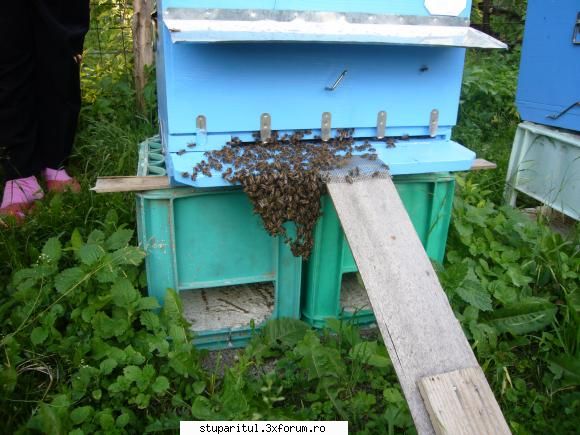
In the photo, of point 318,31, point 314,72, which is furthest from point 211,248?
point 318,31

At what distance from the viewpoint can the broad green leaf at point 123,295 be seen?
1.71 metres

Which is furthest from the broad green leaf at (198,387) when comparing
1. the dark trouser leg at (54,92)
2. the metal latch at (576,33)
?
the metal latch at (576,33)

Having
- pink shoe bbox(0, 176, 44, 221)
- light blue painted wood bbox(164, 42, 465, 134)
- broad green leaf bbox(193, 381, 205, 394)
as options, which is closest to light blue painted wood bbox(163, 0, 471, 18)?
light blue painted wood bbox(164, 42, 465, 134)

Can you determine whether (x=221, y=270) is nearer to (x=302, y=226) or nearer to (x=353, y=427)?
(x=302, y=226)

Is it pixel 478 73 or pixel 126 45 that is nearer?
pixel 126 45

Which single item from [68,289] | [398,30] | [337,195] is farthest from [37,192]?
[398,30]

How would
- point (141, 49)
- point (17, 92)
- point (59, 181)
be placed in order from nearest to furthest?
1. point (17, 92)
2. point (59, 181)
3. point (141, 49)

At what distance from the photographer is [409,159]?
175 centimetres

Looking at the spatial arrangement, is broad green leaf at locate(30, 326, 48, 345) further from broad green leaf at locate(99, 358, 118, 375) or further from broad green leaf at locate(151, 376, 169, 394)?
broad green leaf at locate(151, 376, 169, 394)

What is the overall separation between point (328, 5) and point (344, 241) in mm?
801

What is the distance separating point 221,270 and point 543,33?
2.01 metres

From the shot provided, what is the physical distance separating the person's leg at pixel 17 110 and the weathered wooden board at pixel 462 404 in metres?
1.92

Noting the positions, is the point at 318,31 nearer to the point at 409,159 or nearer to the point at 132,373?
the point at 409,159

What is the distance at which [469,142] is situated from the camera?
376 centimetres
